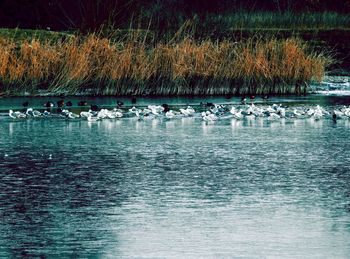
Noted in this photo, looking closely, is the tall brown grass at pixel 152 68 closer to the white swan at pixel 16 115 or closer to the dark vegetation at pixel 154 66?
the dark vegetation at pixel 154 66

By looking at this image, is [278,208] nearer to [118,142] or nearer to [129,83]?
[118,142]

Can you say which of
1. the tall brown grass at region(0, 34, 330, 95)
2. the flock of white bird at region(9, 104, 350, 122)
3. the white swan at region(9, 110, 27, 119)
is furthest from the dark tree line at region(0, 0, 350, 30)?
the white swan at region(9, 110, 27, 119)

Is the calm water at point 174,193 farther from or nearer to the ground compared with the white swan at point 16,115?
nearer to the ground

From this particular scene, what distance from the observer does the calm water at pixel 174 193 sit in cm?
895

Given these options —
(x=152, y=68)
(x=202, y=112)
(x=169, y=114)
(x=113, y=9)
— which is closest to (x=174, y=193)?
(x=169, y=114)

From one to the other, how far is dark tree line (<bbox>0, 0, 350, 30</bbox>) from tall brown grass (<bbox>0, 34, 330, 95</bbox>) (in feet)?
8.64

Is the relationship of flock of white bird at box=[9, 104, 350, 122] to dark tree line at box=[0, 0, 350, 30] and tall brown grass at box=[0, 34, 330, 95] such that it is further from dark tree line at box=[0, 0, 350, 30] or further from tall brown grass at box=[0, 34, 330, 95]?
dark tree line at box=[0, 0, 350, 30]

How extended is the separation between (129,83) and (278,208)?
1605 centimetres

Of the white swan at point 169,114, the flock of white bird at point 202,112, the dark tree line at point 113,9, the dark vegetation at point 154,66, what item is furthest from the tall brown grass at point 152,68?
the white swan at point 169,114

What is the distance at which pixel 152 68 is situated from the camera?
26375 mm

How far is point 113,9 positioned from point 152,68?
7728 mm

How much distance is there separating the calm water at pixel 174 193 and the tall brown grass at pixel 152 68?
738 centimetres

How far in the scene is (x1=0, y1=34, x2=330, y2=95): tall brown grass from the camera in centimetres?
2567

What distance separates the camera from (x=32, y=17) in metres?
Result: 40.1
